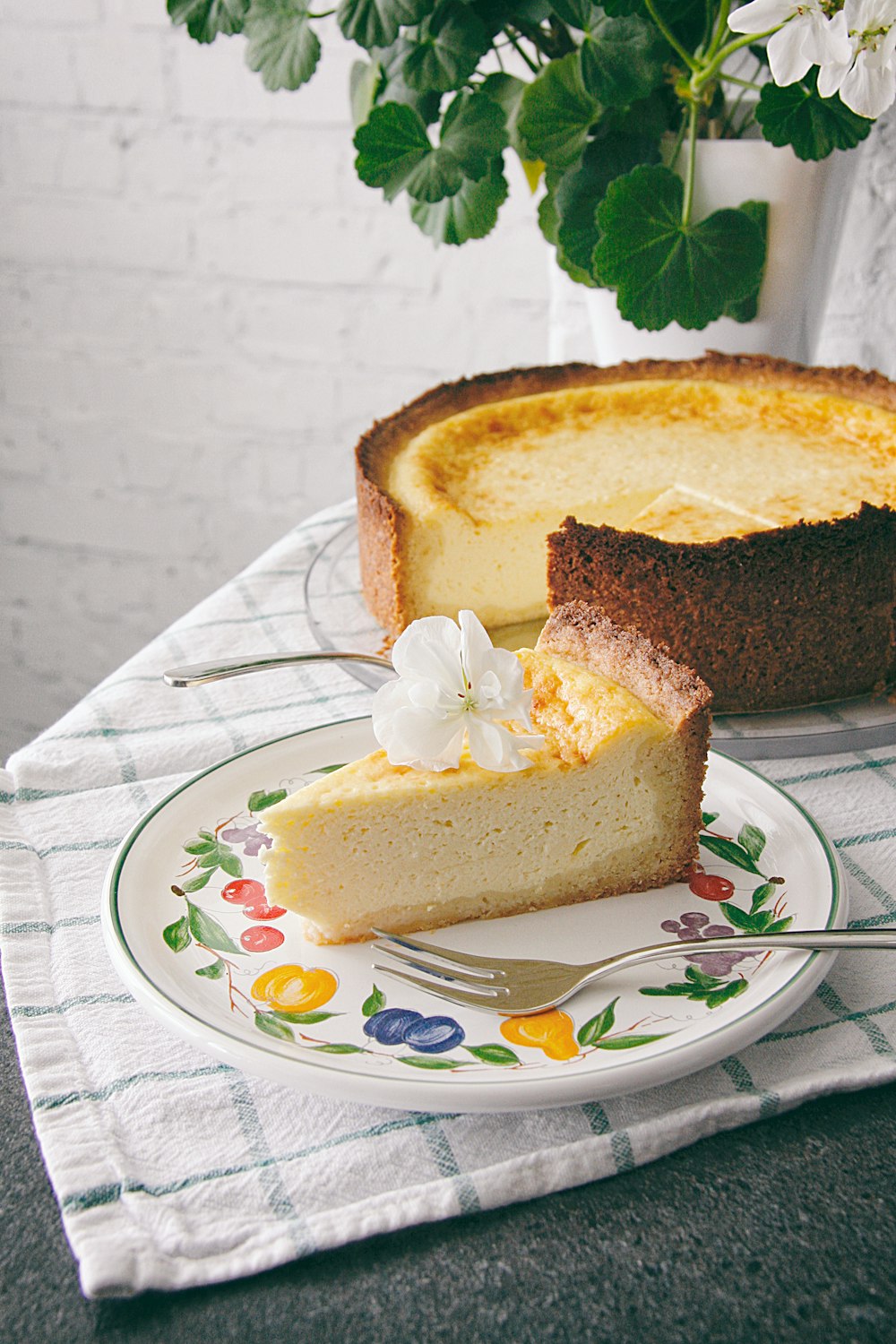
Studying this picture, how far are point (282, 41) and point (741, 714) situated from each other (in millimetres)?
1158

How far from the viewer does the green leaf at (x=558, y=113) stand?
68.2 inches

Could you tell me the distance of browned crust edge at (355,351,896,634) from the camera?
1.61 metres

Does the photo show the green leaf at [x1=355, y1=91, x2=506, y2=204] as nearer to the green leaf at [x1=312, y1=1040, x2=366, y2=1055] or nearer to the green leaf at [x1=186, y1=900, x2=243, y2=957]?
the green leaf at [x1=186, y1=900, x2=243, y2=957]

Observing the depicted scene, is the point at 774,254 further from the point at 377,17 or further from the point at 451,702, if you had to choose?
the point at 451,702

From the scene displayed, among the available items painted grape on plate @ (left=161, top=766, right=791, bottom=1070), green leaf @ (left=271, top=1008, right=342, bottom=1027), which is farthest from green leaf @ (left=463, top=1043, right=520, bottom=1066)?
green leaf @ (left=271, top=1008, right=342, bottom=1027)

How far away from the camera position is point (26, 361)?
321cm

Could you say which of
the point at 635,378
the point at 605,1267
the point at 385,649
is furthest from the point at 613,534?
the point at 605,1267

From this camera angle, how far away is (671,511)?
5.16 feet

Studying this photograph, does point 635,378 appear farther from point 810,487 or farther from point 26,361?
point 26,361

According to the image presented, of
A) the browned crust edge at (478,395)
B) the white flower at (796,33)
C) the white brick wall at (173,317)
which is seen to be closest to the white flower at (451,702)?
the browned crust edge at (478,395)

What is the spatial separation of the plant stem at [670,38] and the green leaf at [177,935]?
4.14 feet

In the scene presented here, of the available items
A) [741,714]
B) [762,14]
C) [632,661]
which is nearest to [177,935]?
[632,661]

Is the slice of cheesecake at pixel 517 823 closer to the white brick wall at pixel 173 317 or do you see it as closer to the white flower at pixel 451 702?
the white flower at pixel 451 702

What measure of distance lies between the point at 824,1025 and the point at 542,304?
7.14ft
